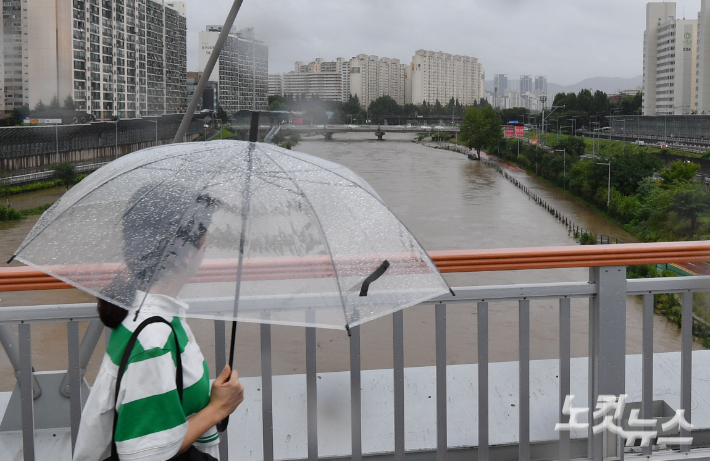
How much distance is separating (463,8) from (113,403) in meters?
20.1

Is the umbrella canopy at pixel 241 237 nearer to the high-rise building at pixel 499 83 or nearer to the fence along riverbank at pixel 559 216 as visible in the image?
the fence along riverbank at pixel 559 216

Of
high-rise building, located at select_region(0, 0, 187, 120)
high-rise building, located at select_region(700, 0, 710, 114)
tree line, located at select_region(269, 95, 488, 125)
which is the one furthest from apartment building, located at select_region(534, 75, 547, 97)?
high-rise building, located at select_region(0, 0, 187, 120)

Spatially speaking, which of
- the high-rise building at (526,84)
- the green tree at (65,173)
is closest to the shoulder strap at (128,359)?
the green tree at (65,173)

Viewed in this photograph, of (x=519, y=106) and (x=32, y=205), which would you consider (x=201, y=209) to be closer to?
(x=32, y=205)

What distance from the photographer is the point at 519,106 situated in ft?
40.2

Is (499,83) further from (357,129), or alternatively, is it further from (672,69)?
(357,129)

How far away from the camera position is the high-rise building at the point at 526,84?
13.8 m

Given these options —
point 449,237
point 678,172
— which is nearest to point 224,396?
point 678,172

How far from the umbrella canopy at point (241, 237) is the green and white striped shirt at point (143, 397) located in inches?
0.9

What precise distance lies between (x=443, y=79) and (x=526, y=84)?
19.0ft

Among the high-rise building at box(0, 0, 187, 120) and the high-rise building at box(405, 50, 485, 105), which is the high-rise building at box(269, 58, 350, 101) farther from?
the high-rise building at box(0, 0, 187, 120)

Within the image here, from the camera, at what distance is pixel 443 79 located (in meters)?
8.77

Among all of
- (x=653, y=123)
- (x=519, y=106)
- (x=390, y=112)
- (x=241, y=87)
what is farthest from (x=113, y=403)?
(x=519, y=106)

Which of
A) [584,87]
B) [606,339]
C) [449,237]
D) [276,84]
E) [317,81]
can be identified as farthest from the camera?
[449,237]
